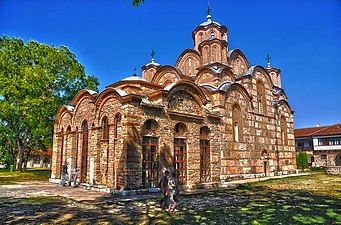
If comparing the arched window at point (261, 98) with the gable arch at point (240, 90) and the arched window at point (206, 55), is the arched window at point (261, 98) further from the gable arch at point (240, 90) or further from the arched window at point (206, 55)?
the arched window at point (206, 55)

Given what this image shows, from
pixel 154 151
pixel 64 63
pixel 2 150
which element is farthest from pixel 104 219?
pixel 2 150

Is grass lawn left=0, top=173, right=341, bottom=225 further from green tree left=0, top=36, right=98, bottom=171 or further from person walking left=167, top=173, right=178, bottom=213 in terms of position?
green tree left=0, top=36, right=98, bottom=171

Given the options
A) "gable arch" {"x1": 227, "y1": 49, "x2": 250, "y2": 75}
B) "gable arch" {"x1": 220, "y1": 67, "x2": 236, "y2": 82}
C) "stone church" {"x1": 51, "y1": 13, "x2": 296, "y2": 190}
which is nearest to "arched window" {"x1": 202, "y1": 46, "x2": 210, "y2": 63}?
"stone church" {"x1": 51, "y1": 13, "x2": 296, "y2": 190}

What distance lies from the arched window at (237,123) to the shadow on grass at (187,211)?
8.13 meters

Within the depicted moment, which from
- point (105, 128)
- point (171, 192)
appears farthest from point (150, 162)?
point (171, 192)

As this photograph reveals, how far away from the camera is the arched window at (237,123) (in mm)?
19945

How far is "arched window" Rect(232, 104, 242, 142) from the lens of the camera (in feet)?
65.4

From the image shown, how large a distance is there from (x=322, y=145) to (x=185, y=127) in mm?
35416

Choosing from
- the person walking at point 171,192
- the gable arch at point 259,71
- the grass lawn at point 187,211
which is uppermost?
the gable arch at point 259,71

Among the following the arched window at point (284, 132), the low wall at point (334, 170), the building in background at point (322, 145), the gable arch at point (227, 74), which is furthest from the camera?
the building in background at point (322, 145)

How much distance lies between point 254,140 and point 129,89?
10358mm

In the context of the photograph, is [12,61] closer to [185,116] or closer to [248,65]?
[185,116]

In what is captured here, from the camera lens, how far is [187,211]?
30.5ft

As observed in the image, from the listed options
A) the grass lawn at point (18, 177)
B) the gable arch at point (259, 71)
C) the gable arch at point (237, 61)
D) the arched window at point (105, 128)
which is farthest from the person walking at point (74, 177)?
the gable arch at point (237, 61)
